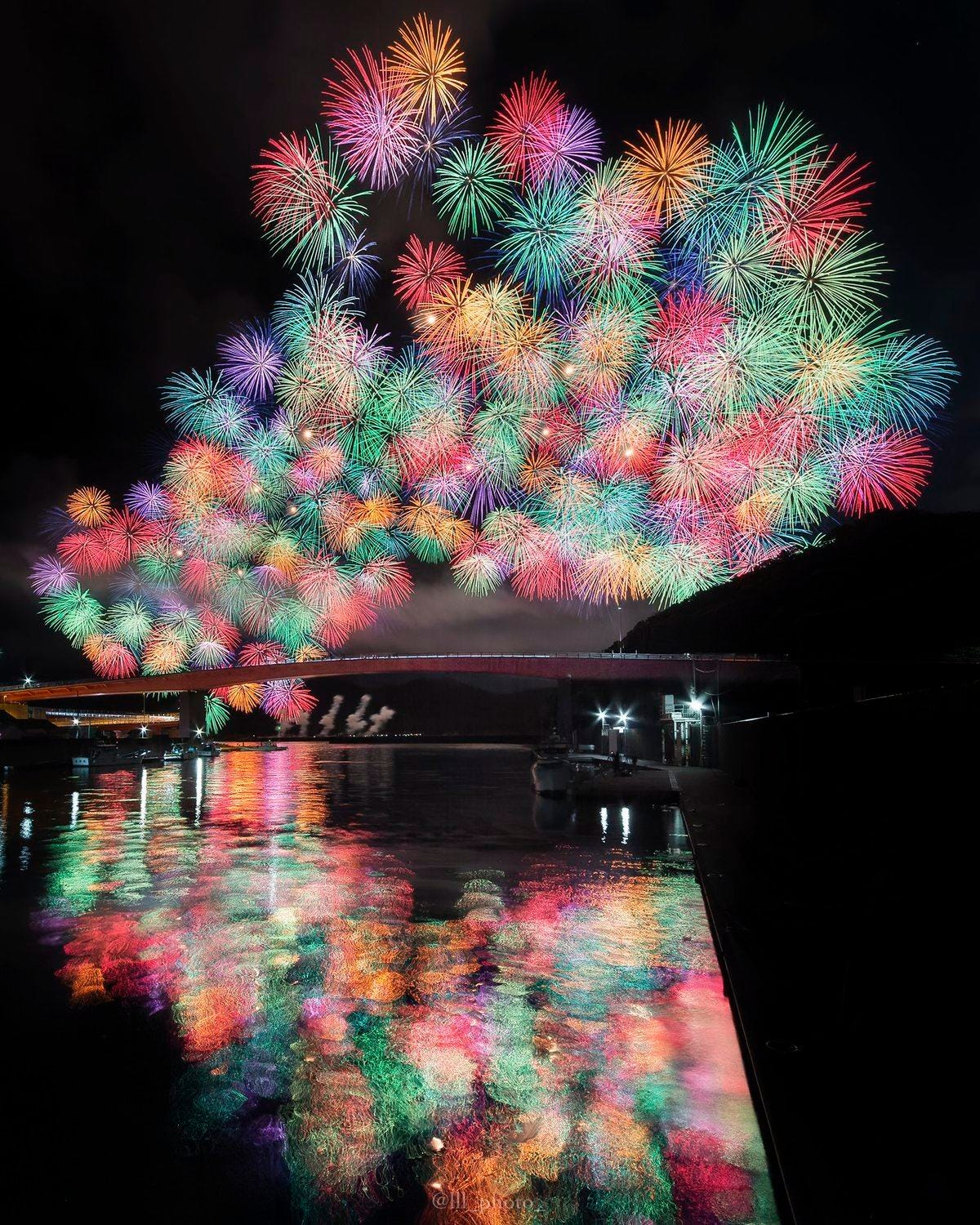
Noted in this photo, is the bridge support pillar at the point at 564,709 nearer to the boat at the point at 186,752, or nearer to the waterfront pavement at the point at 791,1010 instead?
the boat at the point at 186,752

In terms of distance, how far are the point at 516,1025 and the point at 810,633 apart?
11085mm

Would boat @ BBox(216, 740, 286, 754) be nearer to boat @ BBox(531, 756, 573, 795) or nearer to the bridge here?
the bridge

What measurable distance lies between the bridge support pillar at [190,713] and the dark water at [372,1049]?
3591 inches

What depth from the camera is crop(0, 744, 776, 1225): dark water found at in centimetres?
396

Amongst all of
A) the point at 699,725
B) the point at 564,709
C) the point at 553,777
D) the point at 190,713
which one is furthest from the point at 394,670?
the point at 553,777

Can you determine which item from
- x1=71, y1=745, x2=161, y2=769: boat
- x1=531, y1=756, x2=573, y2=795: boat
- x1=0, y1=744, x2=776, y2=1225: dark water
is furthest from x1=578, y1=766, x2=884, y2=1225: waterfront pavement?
x1=71, y1=745, x2=161, y2=769: boat

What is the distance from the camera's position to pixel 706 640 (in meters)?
66.2

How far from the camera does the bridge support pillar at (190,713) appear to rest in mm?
98812

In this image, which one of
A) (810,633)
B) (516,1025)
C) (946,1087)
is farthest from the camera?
(810,633)

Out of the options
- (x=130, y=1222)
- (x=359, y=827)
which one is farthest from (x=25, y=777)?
(x=130, y=1222)

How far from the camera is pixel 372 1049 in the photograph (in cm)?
571

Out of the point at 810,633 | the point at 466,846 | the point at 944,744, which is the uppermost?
the point at 810,633

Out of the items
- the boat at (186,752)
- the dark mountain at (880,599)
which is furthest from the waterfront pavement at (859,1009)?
the boat at (186,752)

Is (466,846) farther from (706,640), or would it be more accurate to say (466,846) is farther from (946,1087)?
(706,640)
